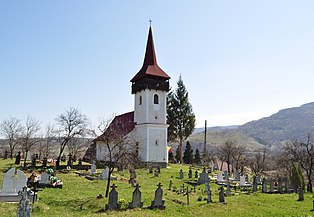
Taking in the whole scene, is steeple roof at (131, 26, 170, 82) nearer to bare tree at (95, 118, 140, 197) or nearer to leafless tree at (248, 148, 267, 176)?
bare tree at (95, 118, 140, 197)

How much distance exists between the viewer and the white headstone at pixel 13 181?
15.7 m

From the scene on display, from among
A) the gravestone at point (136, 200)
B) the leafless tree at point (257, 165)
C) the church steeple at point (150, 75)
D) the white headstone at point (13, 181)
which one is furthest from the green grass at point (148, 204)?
the leafless tree at point (257, 165)

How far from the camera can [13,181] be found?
52.1 ft

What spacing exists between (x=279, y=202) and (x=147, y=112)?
70.4 ft

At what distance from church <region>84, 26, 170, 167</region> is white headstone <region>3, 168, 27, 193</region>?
21.3 metres

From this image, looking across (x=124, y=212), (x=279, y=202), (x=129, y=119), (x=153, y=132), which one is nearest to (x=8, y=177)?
(x=124, y=212)

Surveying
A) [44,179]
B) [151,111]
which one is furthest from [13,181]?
[151,111]

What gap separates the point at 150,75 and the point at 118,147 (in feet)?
51.2

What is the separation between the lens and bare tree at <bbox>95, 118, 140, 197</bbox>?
20.0 m

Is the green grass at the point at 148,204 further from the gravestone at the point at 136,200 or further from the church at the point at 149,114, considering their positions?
the church at the point at 149,114

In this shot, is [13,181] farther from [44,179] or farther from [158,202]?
[158,202]

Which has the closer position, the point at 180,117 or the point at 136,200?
the point at 136,200

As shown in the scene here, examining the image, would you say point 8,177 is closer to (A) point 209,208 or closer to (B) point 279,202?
(A) point 209,208

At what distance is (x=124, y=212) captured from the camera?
1466 cm
